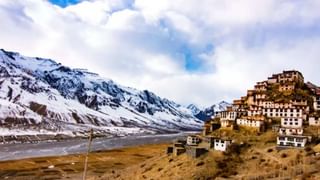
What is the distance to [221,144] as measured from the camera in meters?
86.0

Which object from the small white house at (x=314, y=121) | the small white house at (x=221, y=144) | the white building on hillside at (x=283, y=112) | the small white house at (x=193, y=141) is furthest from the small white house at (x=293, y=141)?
the small white house at (x=193, y=141)

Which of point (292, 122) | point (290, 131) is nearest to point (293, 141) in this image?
point (290, 131)

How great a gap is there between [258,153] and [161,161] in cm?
2087

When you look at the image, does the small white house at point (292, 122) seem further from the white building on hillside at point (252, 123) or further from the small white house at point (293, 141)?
the small white house at point (293, 141)

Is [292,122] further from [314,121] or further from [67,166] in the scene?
[67,166]

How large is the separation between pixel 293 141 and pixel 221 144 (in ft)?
A: 43.6

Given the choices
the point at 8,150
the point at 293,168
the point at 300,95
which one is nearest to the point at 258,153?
the point at 293,168

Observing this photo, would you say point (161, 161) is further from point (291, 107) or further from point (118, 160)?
point (118, 160)

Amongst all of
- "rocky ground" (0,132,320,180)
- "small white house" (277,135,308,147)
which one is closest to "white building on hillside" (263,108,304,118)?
"rocky ground" (0,132,320,180)

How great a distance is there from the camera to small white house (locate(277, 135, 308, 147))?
269 ft

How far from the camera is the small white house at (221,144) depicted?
8494cm

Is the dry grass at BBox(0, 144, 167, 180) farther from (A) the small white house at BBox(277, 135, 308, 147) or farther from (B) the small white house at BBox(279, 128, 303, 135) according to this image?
(A) the small white house at BBox(277, 135, 308, 147)

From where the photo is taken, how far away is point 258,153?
81750 millimetres

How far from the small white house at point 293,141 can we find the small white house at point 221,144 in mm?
9555
